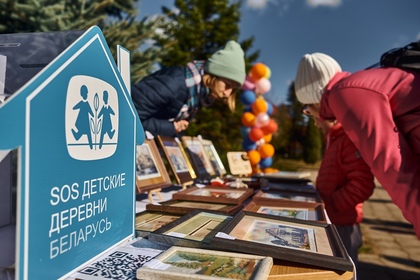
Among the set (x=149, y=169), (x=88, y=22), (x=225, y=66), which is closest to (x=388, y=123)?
(x=149, y=169)

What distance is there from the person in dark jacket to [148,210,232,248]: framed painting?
Answer: 43.6 inches

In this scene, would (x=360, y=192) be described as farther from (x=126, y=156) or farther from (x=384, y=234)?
(x=384, y=234)

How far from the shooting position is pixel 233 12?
10406 millimetres

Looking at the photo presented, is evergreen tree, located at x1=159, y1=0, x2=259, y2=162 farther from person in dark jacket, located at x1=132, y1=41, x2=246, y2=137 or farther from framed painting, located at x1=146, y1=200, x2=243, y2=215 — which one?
framed painting, located at x1=146, y1=200, x2=243, y2=215

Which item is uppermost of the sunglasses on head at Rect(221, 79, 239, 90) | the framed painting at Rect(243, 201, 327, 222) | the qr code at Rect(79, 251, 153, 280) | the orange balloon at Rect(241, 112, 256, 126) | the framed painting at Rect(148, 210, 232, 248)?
the sunglasses on head at Rect(221, 79, 239, 90)

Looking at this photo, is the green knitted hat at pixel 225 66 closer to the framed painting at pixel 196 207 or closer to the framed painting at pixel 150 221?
the framed painting at pixel 196 207

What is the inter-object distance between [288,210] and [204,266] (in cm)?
67

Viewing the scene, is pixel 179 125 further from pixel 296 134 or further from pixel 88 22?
pixel 296 134

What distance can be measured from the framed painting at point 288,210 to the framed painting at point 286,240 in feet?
0.58

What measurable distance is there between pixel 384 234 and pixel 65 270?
471 centimetres

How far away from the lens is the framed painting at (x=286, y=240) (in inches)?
27.7

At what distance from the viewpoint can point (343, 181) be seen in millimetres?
1784

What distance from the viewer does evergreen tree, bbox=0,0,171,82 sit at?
2918mm

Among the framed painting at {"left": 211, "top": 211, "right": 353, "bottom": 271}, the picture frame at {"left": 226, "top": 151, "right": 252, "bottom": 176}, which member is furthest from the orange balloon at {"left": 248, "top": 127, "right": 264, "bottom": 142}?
the framed painting at {"left": 211, "top": 211, "right": 353, "bottom": 271}
